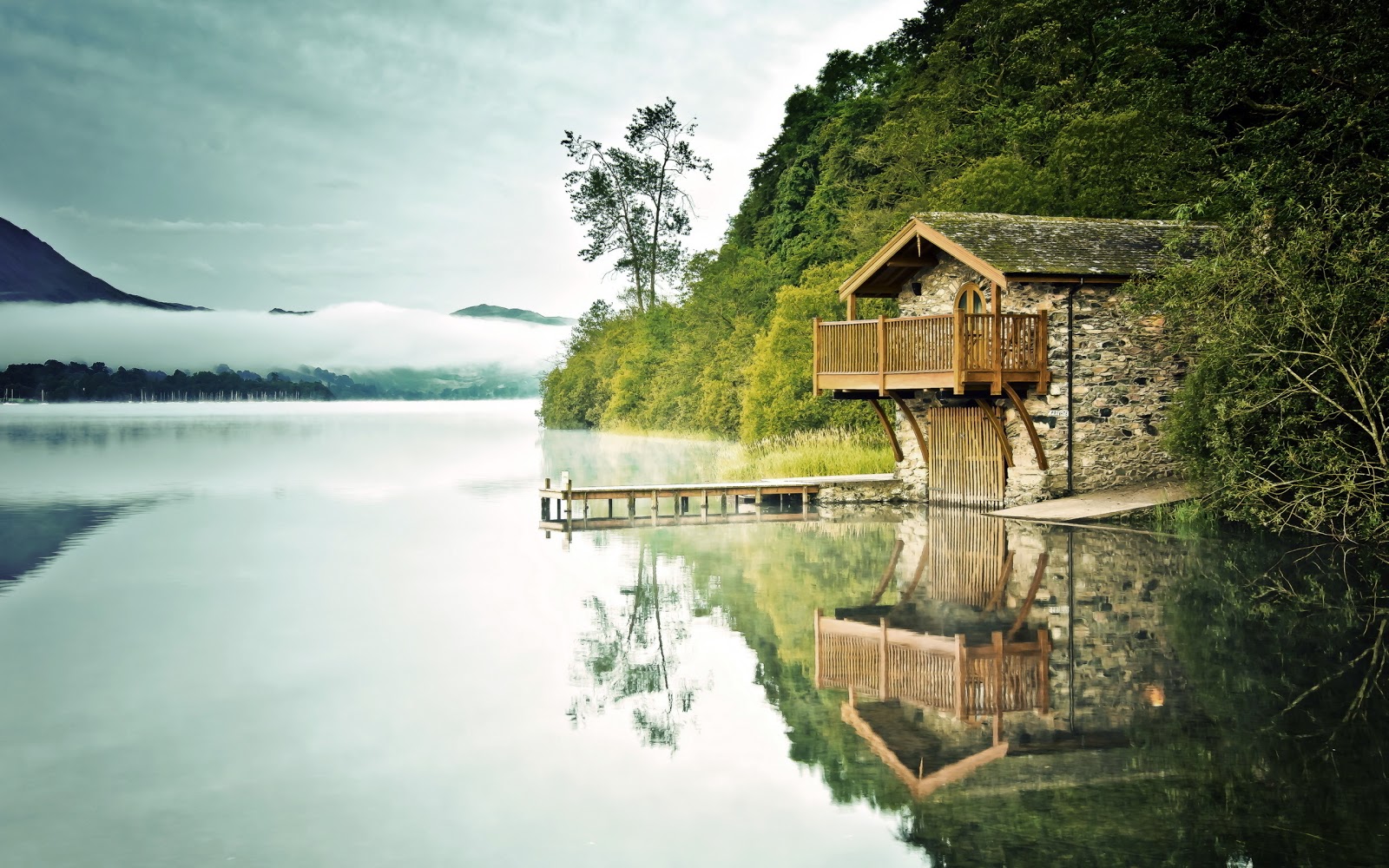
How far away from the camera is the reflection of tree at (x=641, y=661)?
10.0 meters

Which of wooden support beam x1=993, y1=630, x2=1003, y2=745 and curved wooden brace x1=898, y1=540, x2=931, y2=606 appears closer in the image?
wooden support beam x1=993, y1=630, x2=1003, y2=745

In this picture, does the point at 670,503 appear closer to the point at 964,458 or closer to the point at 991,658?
the point at 964,458

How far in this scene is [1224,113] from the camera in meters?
33.2

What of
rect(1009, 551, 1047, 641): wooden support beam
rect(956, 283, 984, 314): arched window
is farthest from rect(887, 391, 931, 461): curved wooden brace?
rect(1009, 551, 1047, 641): wooden support beam

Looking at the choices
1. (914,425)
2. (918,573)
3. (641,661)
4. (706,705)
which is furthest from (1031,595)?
(914,425)

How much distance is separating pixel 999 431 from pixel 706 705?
15.1 meters

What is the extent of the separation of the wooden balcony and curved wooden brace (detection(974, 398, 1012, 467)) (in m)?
0.77

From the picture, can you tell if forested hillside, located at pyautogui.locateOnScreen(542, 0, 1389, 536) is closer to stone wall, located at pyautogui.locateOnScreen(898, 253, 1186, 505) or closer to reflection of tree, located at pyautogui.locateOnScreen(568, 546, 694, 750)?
stone wall, located at pyautogui.locateOnScreen(898, 253, 1186, 505)

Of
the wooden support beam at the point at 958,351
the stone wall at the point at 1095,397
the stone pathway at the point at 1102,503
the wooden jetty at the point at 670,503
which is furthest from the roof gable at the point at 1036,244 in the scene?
the wooden jetty at the point at 670,503

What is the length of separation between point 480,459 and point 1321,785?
46.4m

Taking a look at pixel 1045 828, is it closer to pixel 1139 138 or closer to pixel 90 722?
pixel 90 722

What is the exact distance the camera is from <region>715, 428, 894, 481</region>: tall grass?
31.2 metres

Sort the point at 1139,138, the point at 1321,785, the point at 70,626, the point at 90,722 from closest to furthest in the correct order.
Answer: the point at 1321,785 → the point at 90,722 → the point at 70,626 → the point at 1139,138

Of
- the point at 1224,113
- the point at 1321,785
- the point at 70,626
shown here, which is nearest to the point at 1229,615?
the point at 1321,785
